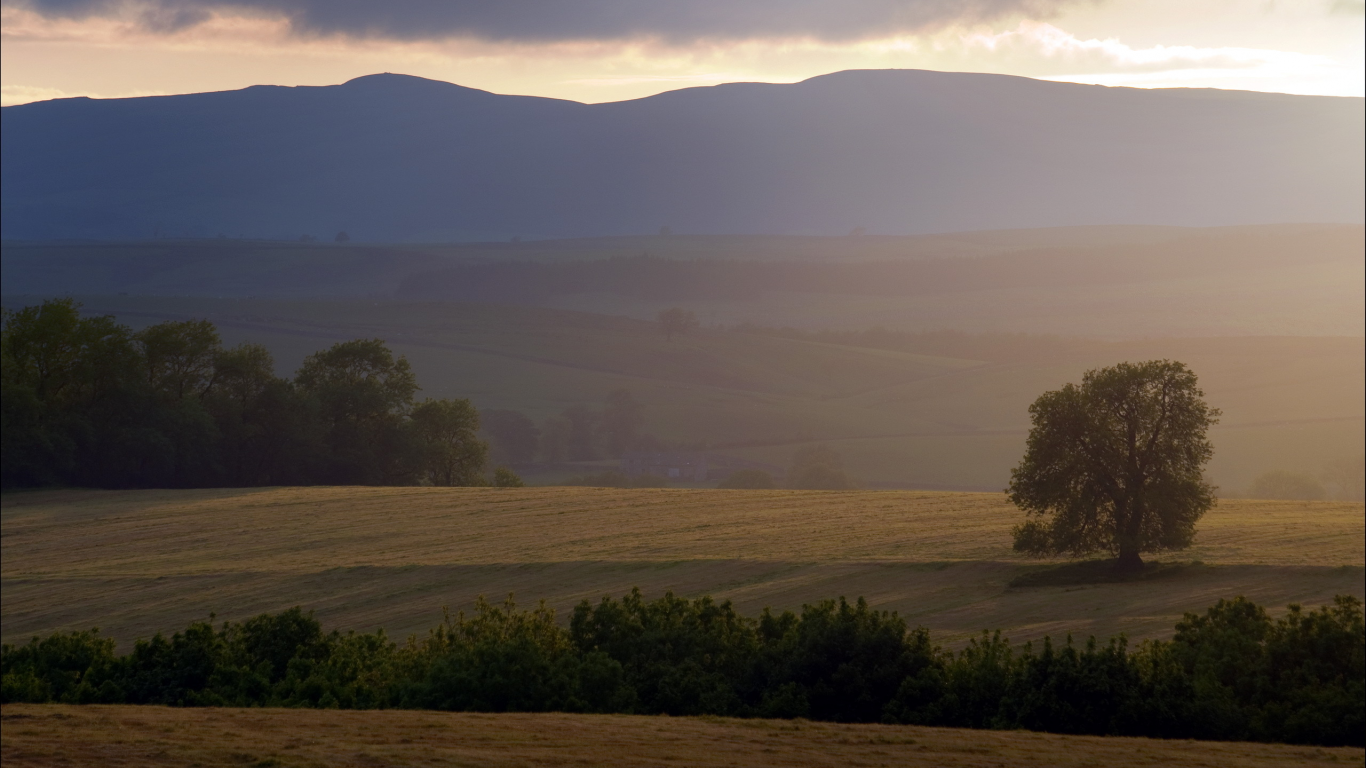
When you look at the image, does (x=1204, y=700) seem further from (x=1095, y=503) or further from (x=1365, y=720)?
(x=1095, y=503)

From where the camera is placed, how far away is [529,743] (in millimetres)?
15258

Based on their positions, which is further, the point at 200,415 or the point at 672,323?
the point at 672,323

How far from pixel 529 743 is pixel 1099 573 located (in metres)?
21.0

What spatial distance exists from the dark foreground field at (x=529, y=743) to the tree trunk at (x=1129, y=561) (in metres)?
15.2

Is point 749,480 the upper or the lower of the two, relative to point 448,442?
lower

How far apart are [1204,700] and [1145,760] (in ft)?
10.1

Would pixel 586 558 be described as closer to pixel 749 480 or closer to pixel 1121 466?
pixel 1121 466

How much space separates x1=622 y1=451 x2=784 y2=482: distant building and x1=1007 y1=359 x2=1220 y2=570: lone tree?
5571cm

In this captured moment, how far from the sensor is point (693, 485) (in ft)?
276

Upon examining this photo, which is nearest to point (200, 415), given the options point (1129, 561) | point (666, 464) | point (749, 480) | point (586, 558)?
point (586, 558)

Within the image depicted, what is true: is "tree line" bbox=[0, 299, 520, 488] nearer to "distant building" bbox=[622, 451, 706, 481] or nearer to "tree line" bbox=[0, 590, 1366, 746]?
"distant building" bbox=[622, 451, 706, 481]

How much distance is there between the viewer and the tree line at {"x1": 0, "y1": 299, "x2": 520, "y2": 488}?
56281 mm

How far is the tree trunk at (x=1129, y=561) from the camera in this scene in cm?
3095

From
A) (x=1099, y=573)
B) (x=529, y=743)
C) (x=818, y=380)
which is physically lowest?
(x=529, y=743)
